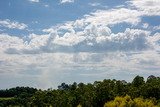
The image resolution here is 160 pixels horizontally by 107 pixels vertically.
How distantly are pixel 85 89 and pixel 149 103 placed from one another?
138ft

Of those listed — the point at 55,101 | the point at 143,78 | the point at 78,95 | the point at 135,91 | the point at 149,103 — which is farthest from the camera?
the point at 143,78

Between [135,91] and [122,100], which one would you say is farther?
[135,91]

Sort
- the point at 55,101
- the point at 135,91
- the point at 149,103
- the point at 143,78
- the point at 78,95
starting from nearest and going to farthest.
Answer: the point at 149,103
the point at 135,91
the point at 78,95
the point at 55,101
the point at 143,78

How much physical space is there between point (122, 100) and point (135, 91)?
20.5 metres

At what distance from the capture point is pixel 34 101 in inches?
6127

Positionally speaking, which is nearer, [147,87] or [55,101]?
[147,87]

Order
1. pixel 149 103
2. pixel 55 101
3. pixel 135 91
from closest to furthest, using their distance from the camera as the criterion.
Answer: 1. pixel 149 103
2. pixel 135 91
3. pixel 55 101

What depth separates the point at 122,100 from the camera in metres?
104

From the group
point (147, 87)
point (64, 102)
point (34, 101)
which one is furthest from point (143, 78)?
point (34, 101)

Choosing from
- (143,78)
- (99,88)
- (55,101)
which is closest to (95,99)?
(99,88)

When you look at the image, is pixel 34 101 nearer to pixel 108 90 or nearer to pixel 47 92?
pixel 47 92

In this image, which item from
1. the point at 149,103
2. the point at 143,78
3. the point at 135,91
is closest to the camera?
the point at 149,103

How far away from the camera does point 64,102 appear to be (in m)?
139

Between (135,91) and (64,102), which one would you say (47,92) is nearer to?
(64,102)
